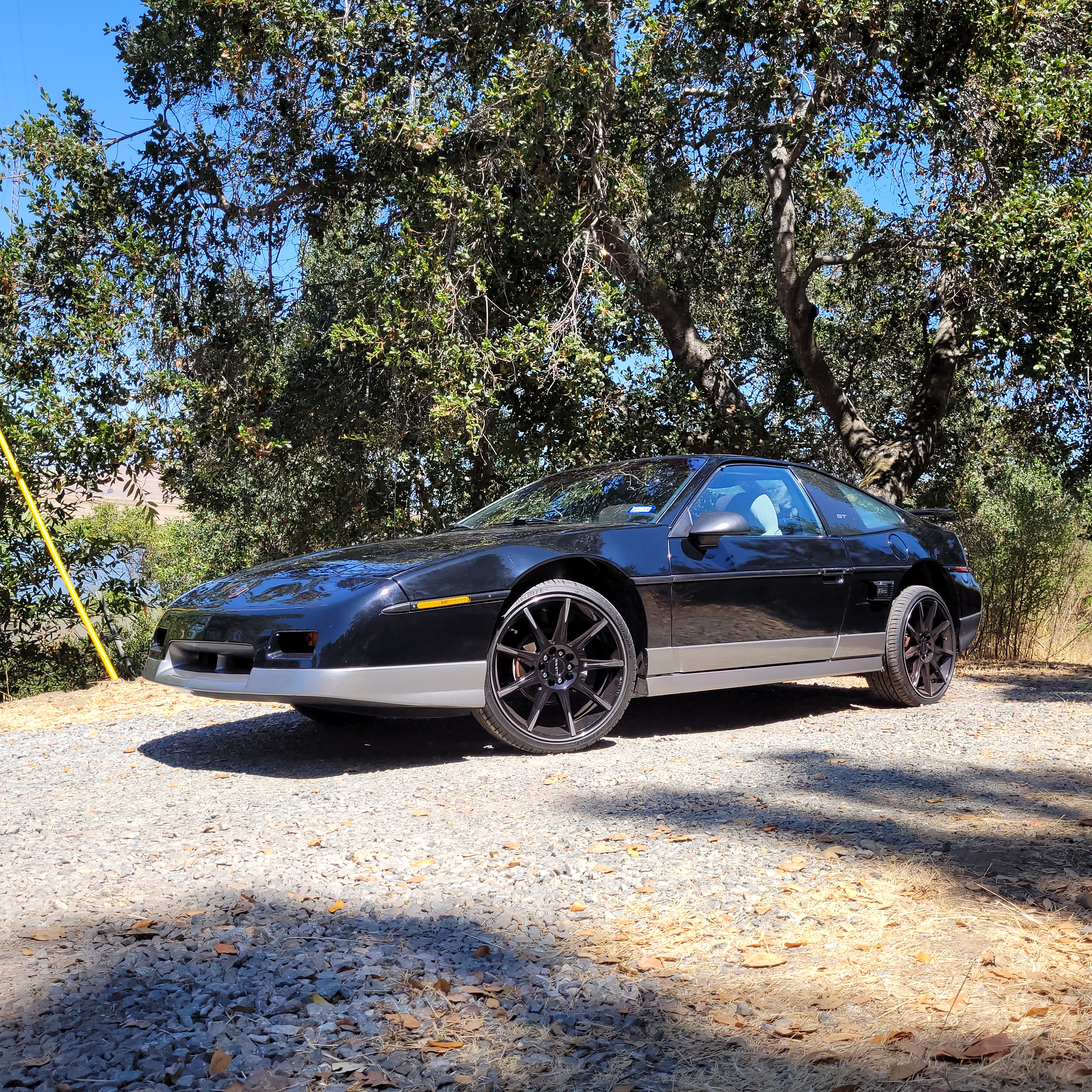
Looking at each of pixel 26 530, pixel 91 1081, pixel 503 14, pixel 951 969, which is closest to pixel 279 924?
pixel 91 1081

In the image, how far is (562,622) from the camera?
4988 mm

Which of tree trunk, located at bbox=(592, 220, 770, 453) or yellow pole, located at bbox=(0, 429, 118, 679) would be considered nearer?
yellow pole, located at bbox=(0, 429, 118, 679)

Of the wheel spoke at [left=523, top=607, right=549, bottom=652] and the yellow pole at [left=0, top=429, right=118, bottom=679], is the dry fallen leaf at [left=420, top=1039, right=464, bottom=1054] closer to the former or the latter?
the wheel spoke at [left=523, top=607, right=549, bottom=652]

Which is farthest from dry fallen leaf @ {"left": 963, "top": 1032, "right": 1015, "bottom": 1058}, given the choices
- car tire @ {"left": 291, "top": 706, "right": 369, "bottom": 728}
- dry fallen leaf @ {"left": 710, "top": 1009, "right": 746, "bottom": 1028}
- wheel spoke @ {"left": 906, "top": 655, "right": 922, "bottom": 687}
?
wheel spoke @ {"left": 906, "top": 655, "right": 922, "bottom": 687}

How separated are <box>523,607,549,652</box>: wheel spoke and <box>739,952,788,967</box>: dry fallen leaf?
94.0 inches

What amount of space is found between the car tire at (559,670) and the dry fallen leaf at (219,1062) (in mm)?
2672

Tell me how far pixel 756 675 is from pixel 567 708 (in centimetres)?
124

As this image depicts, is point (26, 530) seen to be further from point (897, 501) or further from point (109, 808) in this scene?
point (897, 501)

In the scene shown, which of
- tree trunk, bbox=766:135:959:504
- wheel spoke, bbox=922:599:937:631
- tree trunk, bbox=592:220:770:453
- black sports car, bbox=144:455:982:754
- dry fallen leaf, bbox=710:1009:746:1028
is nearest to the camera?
dry fallen leaf, bbox=710:1009:746:1028

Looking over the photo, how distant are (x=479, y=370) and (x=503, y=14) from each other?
3.33 m

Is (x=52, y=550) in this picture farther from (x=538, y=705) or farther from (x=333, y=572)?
(x=538, y=705)

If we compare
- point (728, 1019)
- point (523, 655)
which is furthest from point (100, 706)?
point (728, 1019)

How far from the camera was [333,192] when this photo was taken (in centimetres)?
1033

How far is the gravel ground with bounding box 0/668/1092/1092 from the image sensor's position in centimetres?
215
